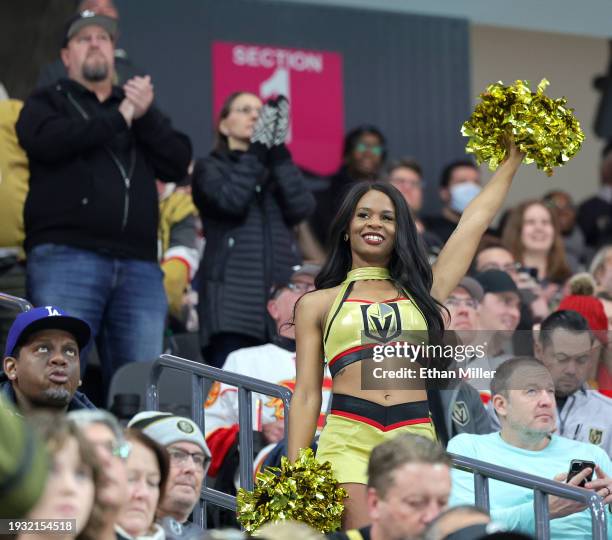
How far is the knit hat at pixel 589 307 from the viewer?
823 centimetres

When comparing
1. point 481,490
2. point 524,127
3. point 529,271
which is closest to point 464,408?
point 481,490

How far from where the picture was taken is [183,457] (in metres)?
5.26

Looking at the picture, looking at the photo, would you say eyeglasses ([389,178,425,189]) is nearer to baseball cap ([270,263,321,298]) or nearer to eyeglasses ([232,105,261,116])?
eyeglasses ([232,105,261,116])

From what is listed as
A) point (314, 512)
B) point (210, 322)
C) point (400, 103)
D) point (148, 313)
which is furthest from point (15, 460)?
point (400, 103)

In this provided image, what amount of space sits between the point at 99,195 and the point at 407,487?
3744mm

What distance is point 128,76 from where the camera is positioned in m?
9.48

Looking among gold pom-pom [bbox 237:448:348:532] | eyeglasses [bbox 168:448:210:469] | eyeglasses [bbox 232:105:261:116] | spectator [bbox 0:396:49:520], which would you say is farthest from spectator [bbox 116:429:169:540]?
eyeglasses [bbox 232:105:261:116]

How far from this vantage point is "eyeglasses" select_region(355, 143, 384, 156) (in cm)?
1061

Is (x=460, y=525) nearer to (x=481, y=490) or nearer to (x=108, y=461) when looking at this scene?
(x=108, y=461)

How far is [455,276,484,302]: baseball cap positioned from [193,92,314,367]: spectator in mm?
1007

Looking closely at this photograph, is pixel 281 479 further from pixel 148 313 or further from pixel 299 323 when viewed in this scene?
pixel 148 313

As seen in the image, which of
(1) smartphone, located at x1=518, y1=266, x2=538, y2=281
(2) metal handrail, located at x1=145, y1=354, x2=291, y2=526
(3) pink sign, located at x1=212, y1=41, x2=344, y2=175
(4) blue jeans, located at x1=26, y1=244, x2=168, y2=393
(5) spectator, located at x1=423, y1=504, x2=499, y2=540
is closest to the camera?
(5) spectator, located at x1=423, y1=504, x2=499, y2=540

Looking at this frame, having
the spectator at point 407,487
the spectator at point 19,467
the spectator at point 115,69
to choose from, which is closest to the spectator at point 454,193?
the spectator at point 115,69

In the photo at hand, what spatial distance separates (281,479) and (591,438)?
2372 mm
